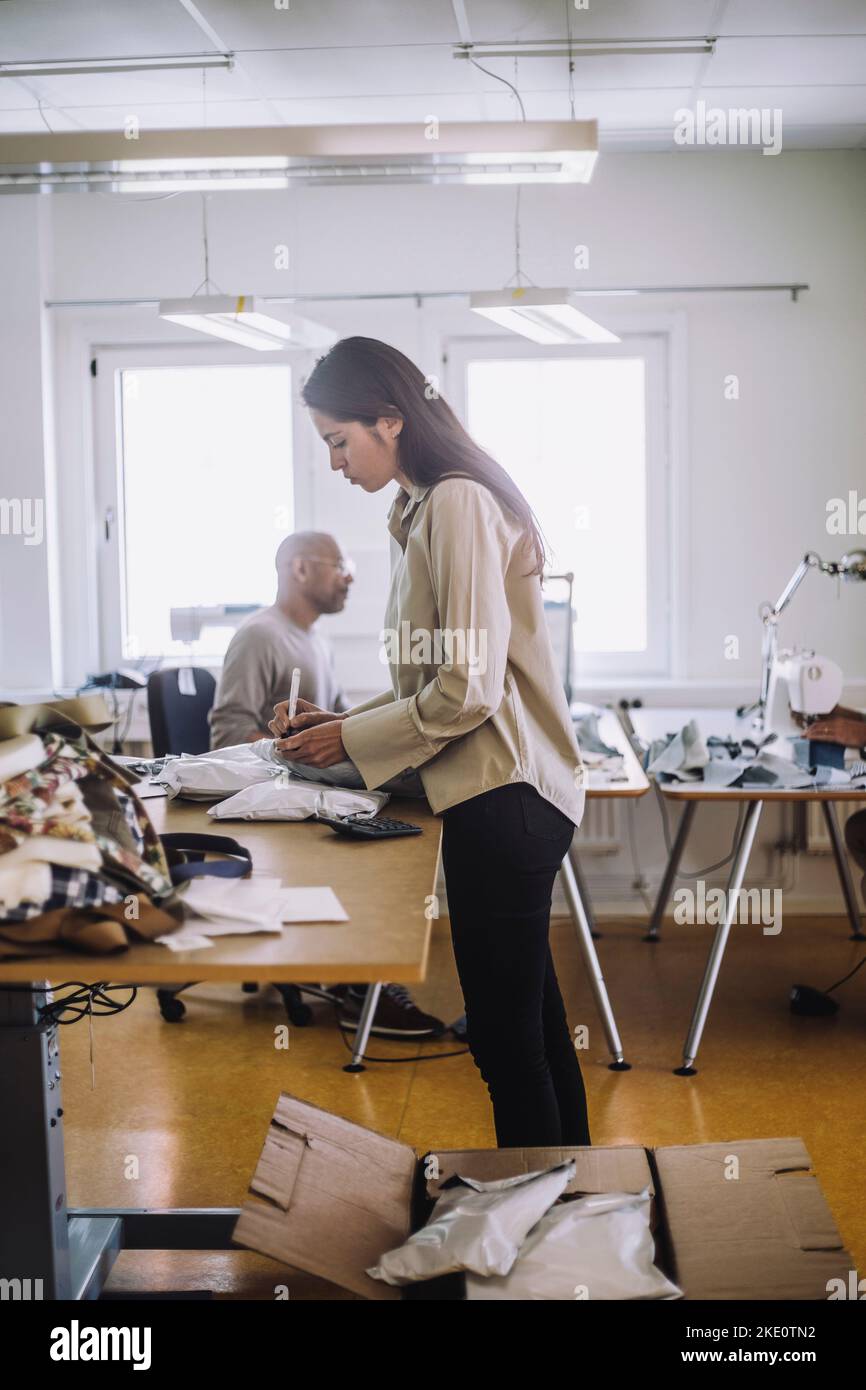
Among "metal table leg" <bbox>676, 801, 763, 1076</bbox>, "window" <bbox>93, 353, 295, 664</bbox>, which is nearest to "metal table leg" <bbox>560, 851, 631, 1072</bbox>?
"metal table leg" <bbox>676, 801, 763, 1076</bbox>

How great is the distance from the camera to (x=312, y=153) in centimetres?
245

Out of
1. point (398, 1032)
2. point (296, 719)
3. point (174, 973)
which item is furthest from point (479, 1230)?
point (398, 1032)

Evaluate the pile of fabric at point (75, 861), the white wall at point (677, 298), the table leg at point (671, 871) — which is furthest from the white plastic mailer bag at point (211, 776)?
the white wall at point (677, 298)

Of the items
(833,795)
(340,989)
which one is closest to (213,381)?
(340,989)

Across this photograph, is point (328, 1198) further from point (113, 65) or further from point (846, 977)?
point (113, 65)

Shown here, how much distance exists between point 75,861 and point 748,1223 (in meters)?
0.99

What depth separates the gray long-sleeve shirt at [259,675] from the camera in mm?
3389

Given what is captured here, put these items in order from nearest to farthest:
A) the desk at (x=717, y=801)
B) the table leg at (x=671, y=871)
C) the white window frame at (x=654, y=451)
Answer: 1. the desk at (x=717, y=801)
2. the table leg at (x=671, y=871)
3. the white window frame at (x=654, y=451)

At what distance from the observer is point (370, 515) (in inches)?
185

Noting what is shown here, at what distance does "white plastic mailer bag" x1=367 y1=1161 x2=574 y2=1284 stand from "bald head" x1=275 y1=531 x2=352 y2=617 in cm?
225

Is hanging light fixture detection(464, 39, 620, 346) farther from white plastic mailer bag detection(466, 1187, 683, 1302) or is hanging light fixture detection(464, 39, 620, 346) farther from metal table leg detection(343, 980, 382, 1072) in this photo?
white plastic mailer bag detection(466, 1187, 683, 1302)

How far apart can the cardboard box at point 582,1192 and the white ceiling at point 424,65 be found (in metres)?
2.94

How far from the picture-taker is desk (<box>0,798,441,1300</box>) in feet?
3.85

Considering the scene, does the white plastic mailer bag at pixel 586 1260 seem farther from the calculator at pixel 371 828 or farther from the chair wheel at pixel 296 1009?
the chair wheel at pixel 296 1009
